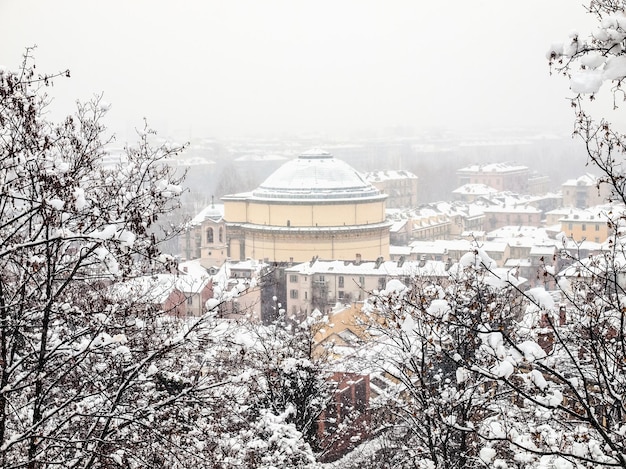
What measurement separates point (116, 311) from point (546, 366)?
7.49ft

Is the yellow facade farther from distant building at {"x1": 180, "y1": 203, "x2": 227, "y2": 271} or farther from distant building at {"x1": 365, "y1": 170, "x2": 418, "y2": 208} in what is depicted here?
distant building at {"x1": 365, "y1": 170, "x2": 418, "y2": 208}

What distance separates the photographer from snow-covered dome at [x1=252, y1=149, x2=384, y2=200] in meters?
33.8

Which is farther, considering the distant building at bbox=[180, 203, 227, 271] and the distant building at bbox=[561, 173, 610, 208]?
the distant building at bbox=[561, 173, 610, 208]

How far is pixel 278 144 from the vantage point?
159 metres

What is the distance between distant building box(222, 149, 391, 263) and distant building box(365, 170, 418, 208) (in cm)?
4244

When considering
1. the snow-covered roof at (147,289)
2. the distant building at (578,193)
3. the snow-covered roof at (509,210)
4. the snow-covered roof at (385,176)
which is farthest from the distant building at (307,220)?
the snow-covered roof at (385,176)

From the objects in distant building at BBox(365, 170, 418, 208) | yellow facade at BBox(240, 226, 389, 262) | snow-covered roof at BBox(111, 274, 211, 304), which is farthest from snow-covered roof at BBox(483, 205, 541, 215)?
snow-covered roof at BBox(111, 274, 211, 304)

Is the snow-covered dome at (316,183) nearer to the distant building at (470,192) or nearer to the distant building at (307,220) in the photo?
the distant building at (307,220)

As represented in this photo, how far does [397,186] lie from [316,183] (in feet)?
153

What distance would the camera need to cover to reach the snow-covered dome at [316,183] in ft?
111

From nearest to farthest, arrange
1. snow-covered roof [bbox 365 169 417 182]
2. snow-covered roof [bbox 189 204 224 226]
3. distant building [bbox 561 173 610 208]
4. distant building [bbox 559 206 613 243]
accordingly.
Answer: snow-covered roof [bbox 189 204 224 226], distant building [bbox 559 206 613 243], distant building [bbox 561 173 610 208], snow-covered roof [bbox 365 169 417 182]

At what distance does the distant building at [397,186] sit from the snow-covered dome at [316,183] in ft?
134

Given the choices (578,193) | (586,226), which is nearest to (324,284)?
(586,226)

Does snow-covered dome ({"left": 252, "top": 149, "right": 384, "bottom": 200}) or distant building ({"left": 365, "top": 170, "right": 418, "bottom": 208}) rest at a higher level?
snow-covered dome ({"left": 252, "top": 149, "right": 384, "bottom": 200})
